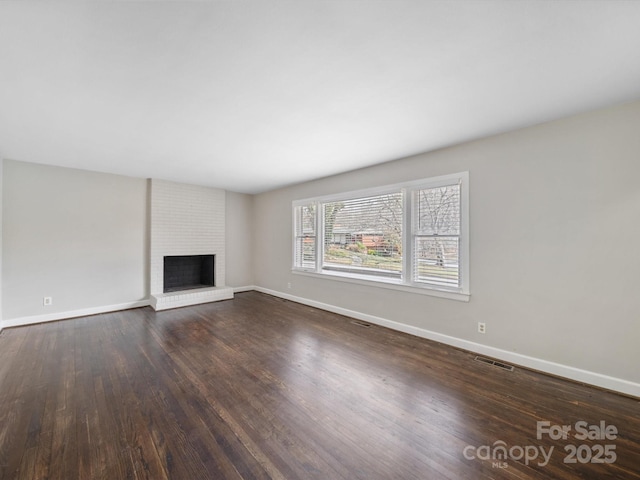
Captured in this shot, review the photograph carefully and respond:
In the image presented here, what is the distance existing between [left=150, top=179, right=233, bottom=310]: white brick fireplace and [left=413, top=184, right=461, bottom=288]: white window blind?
4.25 meters

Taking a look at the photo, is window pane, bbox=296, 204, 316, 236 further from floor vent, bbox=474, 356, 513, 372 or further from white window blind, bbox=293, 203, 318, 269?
floor vent, bbox=474, 356, 513, 372

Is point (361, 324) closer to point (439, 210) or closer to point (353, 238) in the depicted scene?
point (353, 238)

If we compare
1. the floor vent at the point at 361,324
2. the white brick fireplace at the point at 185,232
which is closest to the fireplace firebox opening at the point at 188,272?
the white brick fireplace at the point at 185,232

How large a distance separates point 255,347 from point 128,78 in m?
2.92

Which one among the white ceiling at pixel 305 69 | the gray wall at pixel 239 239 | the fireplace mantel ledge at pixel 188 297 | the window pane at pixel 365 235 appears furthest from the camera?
the gray wall at pixel 239 239

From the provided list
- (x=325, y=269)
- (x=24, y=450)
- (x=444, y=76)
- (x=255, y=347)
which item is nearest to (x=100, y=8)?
(x=444, y=76)

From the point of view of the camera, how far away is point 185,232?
5504 mm

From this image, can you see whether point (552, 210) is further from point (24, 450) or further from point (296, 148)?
point (24, 450)

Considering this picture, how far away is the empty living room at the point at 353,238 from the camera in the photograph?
4.76 feet

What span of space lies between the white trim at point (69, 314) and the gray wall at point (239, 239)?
1961 millimetres

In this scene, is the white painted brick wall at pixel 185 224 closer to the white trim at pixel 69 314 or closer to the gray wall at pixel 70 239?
the gray wall at pixel 70 239

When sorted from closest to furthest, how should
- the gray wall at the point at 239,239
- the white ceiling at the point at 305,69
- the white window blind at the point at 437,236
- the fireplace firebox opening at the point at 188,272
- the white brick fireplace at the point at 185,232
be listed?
1. the white ceiling at the point at 305,69
2. the white window blind at the point at 437,236
3. the white brick fireplace at the point at 185,232
4. the fireplace firebox opening at the point at 188,272
5. the gray wall at the point at 239,239

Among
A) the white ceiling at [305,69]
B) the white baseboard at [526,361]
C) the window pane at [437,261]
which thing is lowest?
the white baseboard at [526,361]

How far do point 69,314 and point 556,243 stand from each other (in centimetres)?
697
